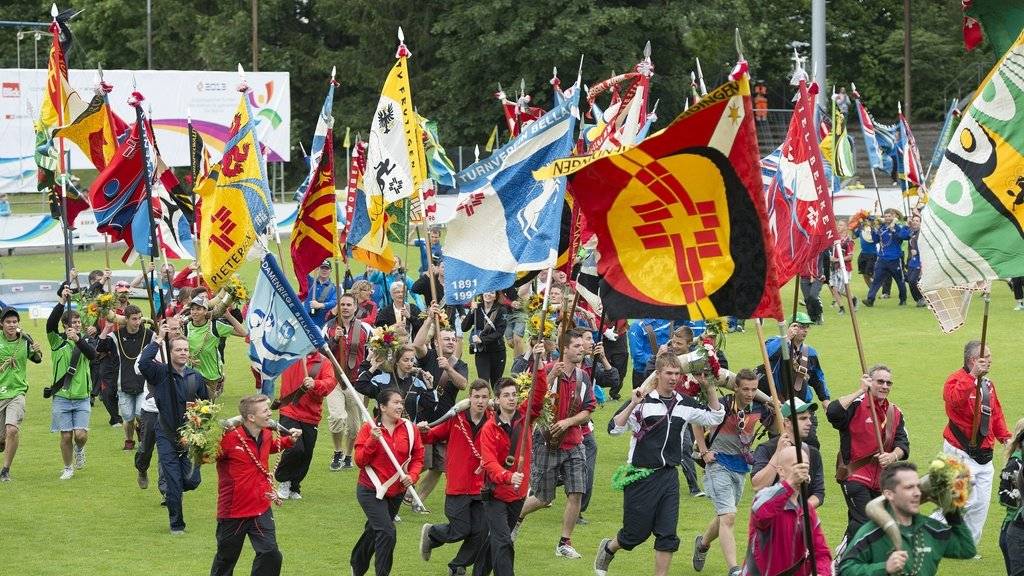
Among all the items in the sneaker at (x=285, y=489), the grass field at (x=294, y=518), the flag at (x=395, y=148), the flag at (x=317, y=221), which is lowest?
the grass field at (x=294, y=518)

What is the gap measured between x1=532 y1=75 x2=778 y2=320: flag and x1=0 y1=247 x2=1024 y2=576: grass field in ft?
13.1

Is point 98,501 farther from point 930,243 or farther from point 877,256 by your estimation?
point 877,256

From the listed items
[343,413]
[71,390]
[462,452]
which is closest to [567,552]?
[462,452]

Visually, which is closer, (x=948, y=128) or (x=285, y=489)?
(x=285, y=489)

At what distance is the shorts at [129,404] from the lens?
666 inches

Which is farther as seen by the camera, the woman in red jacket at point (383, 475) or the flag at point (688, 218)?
the woman in red jacket at point (383, 475)

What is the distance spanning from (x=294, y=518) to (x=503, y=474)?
3.71m

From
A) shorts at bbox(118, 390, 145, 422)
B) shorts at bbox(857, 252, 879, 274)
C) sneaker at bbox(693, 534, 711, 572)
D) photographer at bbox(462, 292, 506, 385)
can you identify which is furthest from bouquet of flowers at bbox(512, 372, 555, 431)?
shorts at bbox(857, 252, 879, 274)

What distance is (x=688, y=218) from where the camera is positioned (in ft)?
28.4

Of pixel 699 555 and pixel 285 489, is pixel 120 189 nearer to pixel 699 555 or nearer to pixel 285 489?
pixel 285 489

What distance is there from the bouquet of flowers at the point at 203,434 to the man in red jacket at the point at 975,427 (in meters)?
5.77

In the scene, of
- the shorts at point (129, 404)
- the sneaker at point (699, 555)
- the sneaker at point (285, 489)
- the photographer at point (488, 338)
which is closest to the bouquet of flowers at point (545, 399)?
the sneaker at point (699, 555)

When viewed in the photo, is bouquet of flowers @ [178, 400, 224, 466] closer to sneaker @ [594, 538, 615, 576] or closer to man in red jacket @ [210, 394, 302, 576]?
man in red jacket @ [210, 394, 302, 576]

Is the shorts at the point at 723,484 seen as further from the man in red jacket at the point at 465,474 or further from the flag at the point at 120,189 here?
Answer: the flag at the point at 120,189
